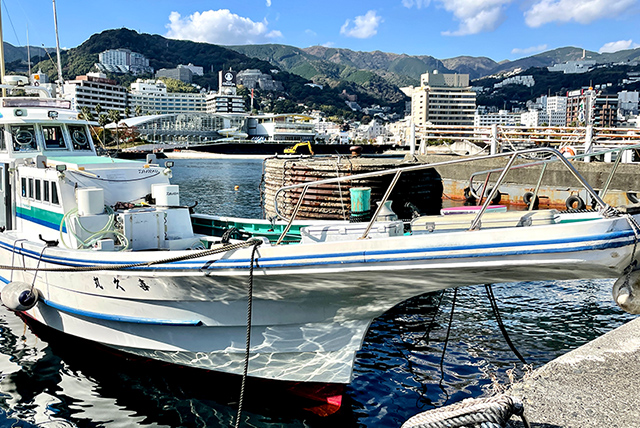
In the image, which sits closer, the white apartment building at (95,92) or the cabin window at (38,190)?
the cabin window at (38,190)

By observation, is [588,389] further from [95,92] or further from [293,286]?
[95,92]

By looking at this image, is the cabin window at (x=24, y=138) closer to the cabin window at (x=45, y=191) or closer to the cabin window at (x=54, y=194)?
the cabin window at (x=45, y=191)

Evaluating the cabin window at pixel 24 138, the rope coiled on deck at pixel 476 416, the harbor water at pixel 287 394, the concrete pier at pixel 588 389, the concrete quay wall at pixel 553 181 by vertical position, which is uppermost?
the cabin window at pixel 24 138

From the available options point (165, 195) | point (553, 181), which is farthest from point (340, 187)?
point (553, 181)

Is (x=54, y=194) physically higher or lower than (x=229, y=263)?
higher

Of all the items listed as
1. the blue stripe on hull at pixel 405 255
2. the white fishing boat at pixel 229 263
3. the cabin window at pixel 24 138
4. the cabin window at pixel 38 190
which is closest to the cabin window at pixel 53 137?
the cabin window at pixel 24 138

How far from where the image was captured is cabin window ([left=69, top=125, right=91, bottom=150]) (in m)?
11.6

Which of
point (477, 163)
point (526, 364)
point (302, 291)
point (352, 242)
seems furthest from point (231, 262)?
point (477, 163)

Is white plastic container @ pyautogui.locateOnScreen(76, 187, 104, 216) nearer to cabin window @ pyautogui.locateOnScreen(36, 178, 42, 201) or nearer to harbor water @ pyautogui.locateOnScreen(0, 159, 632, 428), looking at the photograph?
cabin window @ pyautogui.locateOnScreen(36, 178, 42, 201)

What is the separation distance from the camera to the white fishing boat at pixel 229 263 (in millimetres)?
5555

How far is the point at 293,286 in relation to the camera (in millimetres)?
6668

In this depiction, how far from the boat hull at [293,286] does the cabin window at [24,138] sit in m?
2.90

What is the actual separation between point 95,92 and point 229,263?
191 metres

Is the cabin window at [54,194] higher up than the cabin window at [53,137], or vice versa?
the cabin window at [53,137]
